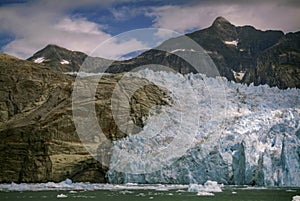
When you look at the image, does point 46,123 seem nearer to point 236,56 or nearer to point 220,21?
point 236,56

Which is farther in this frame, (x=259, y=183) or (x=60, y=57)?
(x=60, y=57)

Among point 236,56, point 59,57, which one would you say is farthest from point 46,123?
point 236,56

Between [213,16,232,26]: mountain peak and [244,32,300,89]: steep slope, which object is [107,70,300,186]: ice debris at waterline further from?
[213,16,232,26]: mountain peak

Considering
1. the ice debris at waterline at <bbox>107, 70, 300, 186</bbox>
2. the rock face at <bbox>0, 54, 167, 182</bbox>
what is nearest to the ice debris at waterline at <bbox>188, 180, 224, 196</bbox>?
the ice debris at waterline at <bbox>107, 70, 300, 186</bbox>

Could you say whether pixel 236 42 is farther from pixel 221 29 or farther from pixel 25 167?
pixel 25 167

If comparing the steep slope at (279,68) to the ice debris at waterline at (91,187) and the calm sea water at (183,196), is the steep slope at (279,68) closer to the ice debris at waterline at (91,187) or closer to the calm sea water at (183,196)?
the ice debris at waterline at (91,187)

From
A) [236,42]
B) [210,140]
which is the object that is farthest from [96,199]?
[236,42]
